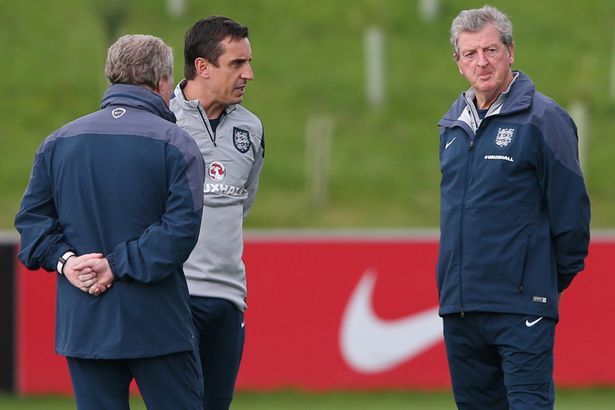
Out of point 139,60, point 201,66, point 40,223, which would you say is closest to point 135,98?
point 139,60

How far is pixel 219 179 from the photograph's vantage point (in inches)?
194

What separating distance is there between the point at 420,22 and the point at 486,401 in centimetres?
1486

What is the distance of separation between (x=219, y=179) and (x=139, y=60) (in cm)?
82

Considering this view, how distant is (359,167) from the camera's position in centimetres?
1573

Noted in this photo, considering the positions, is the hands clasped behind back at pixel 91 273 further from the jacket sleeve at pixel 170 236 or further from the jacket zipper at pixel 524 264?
the jacket zipper at pixel 524 264

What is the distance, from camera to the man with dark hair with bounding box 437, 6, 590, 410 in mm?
4668

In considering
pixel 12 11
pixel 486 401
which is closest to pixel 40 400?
pixel 486 401

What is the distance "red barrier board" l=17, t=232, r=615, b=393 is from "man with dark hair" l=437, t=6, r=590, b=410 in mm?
3540

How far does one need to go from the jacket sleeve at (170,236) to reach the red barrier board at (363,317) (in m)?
4.14

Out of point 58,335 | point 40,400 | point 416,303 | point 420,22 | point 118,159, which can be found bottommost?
point 40,400

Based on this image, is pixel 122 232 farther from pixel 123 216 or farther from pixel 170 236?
pixel 170 236

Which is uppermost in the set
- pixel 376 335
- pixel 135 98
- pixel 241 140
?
Result: pixel 135 98

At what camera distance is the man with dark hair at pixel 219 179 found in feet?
16.1

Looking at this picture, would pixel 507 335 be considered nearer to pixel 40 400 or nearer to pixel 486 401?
pixel 486 401
